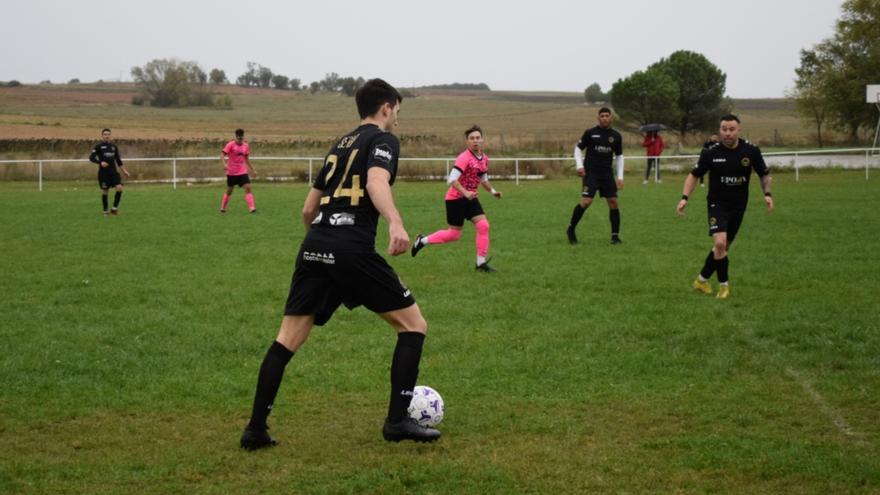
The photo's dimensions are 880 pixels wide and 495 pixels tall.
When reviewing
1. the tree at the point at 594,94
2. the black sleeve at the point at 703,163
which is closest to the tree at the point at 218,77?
the tree at the point at 594,94

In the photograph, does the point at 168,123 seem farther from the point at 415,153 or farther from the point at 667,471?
the point at 667,471

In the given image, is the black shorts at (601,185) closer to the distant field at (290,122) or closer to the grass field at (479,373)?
the grass field at (479,373)

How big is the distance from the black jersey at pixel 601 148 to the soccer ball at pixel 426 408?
10.5 metres

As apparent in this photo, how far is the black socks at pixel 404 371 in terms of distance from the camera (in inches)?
232

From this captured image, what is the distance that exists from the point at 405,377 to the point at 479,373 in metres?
1.93

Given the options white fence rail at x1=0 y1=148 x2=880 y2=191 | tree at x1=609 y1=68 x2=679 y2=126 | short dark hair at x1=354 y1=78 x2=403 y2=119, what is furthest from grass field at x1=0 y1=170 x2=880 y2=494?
tree at x1=609 y1=68 x2=679 y2=126

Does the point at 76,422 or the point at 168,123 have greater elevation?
the point at 168,123

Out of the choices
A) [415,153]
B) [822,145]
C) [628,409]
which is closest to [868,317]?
[628,409]

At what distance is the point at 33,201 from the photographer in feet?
86.5

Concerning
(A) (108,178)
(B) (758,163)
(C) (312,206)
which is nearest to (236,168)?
(A) (108,178)

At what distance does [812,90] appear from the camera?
62.7m

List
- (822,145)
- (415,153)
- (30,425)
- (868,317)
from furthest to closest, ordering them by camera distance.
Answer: (822,145) → (415,153) → (868,317) → (30,425)

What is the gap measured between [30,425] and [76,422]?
11.1 inches

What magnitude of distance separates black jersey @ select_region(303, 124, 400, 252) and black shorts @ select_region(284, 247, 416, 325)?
65mm
